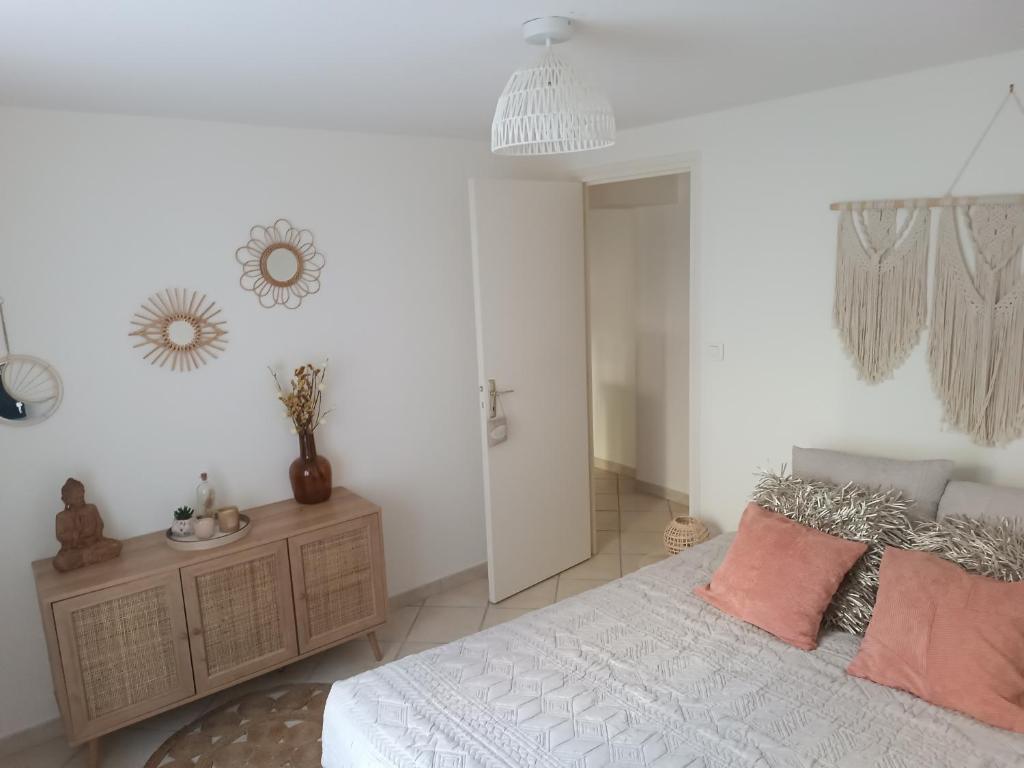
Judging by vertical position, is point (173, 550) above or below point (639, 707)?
above

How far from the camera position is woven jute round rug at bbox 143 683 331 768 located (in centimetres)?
255

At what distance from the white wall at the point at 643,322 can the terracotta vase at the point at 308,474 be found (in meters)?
2.51

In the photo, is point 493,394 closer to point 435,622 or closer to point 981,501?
point 435,622

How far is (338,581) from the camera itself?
9.80 feet

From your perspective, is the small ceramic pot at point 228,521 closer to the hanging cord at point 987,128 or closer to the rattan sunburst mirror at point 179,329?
the rattan sunburst mirror at point 179,329

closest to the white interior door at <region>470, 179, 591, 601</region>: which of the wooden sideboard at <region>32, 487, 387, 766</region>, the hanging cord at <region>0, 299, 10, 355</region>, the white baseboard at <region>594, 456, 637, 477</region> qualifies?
the wooden sideboard at <region>32, 487, 387, 766</region>

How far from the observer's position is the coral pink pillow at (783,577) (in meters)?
2.17

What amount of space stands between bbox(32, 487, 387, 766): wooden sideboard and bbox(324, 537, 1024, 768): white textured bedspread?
87 centimetres

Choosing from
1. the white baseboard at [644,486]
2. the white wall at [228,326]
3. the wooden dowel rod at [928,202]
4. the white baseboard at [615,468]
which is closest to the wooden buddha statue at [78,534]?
→ the white wall at [228,326]

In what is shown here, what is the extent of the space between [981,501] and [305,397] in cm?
253

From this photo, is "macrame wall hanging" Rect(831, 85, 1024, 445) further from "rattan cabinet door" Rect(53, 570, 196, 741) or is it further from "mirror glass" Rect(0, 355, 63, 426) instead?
"mirror glass" Rect(0, 355, 63, 426)

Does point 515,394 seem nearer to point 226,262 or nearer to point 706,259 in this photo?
point 706,259

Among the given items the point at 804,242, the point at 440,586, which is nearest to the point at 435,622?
the point at 440,586

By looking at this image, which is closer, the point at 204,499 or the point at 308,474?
the point at 204,499
